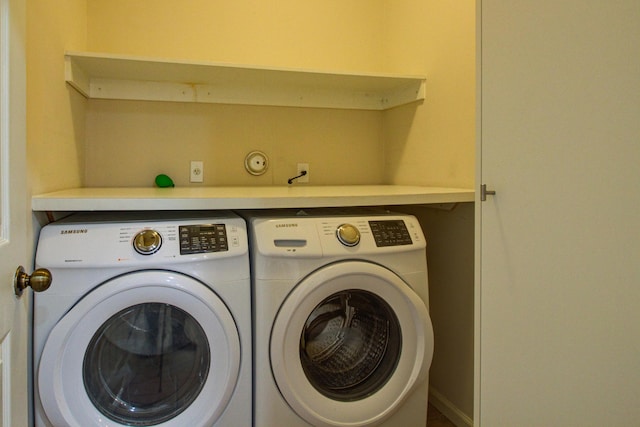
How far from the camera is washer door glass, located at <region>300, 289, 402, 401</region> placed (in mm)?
1438

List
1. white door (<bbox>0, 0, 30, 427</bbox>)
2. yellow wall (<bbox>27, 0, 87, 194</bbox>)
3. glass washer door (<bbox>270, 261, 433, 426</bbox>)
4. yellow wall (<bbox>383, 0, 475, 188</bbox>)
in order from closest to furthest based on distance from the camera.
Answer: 1. white door (<bbox>0, 0, 30, 427</bbox>)
2. yellow wall (<bbox>27, 0, 87, 194</bbox>)
3. glass washer door (<bbox>270, 261, 433, 426</bbox>)
4. yellow wall (<bbox>383, 0, 475, 188</bbox>)

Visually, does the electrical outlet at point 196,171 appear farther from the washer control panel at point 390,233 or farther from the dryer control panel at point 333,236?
the washer control panel at point 390,233

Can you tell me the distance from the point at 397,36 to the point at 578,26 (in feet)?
4.87

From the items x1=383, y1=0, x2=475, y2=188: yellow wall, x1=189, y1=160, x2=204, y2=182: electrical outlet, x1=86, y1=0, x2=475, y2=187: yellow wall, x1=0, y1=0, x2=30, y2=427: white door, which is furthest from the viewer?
x1=189, y1=160, x2=204, y2=182: electrical outlet

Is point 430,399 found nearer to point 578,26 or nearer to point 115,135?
point 578,26

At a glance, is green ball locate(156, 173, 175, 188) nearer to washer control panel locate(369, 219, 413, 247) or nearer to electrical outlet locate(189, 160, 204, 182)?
electrical outlet locate(189, 160, 204, 182)

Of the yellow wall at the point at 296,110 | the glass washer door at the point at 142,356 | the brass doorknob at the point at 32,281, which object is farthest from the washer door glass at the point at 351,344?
the brass doorknob at the point at 32,281

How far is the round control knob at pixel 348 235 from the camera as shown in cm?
138

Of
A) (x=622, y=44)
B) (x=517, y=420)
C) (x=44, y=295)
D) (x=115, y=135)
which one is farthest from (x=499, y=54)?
(x=115, y=135)

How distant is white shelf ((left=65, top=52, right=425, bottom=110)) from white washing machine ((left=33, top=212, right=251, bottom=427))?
68 centimetres

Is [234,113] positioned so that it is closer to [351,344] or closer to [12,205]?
[351,344]

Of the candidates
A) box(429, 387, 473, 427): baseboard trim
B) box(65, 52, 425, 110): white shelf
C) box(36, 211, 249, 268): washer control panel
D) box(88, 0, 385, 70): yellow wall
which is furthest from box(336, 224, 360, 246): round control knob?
box(88, 0, 385, 70): yellow wall

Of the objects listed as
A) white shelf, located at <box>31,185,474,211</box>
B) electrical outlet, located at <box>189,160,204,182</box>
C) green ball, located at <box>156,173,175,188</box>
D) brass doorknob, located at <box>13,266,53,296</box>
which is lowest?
brass doorknob, located at <box>13,266,53,296</box>

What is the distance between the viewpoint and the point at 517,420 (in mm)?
1021
